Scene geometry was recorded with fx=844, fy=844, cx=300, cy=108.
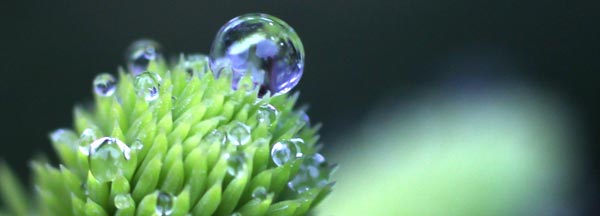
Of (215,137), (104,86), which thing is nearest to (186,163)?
(215,137)

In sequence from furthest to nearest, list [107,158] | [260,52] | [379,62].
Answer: [379,62] → [260,52] → [107,158]

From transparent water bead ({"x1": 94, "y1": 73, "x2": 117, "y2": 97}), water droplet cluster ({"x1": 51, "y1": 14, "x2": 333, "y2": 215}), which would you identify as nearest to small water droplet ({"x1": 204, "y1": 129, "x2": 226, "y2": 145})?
water droplet cluster ({"x1": 51, "y1": 14, "x2": 333, "y2": 215})

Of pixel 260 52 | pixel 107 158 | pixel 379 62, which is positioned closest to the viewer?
pixel 107 158

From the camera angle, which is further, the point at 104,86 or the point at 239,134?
the point at 104,86

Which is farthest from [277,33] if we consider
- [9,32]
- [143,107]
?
[9,32]

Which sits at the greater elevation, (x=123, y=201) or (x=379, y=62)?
(x=123, y=201)

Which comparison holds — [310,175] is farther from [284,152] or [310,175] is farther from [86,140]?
[86,140]

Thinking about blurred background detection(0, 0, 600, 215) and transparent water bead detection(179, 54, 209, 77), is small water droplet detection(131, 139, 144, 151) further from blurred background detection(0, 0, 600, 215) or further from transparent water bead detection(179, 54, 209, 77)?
blurred background detection(0, 0, 600, 215)
